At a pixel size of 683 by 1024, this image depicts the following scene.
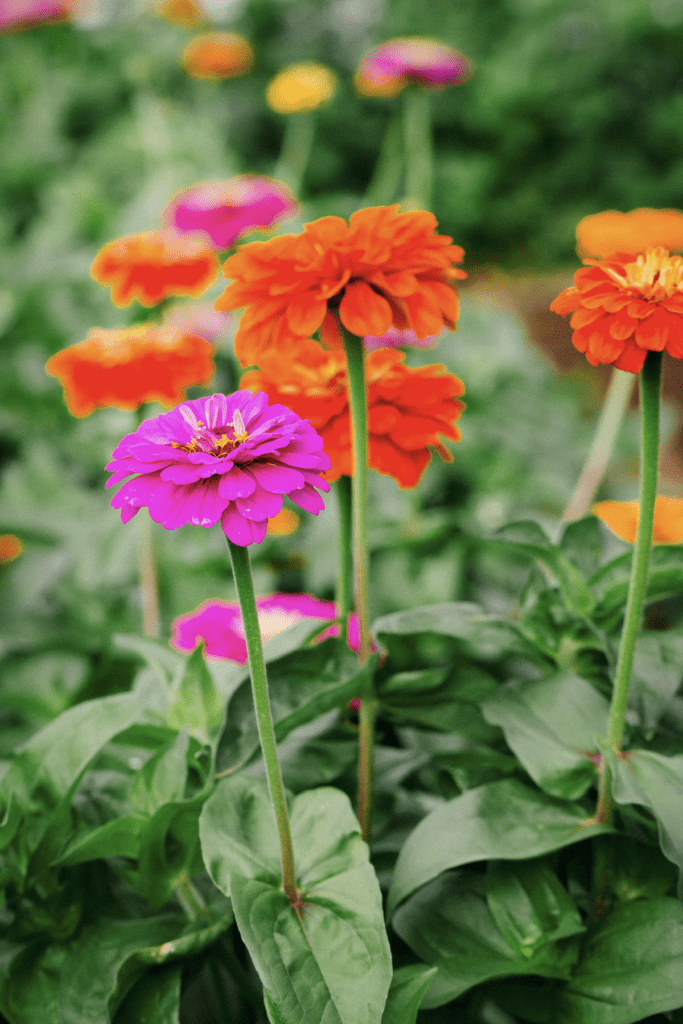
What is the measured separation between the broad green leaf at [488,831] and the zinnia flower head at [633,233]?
715 millimetres

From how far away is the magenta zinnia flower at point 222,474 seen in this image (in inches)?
14.2

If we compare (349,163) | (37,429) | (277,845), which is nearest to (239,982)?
(277,845)

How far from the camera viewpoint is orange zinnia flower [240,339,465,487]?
548 mm

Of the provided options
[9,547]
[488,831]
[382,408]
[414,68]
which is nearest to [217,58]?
[414,68]

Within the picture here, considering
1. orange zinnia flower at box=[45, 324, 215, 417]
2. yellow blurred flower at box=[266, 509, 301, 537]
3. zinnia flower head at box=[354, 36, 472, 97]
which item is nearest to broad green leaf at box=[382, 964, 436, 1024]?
orange zinnia flower at box=[45, 324, 215, 417]

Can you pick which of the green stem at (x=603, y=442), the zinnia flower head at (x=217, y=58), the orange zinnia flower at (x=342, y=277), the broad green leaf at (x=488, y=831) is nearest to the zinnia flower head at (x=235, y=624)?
the broad green leaf at (x=488, y=831)

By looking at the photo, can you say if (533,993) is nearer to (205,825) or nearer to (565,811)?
(565,811)

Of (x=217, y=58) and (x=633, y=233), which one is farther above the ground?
(x=217, y=58)

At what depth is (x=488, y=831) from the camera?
521 mm

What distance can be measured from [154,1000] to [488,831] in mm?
240

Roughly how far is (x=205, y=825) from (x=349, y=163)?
4371 mm

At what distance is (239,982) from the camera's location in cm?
56

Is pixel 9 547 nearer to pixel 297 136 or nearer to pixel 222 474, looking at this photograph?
pixel 222 474

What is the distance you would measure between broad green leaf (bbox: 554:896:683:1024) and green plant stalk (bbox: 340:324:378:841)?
166mm
